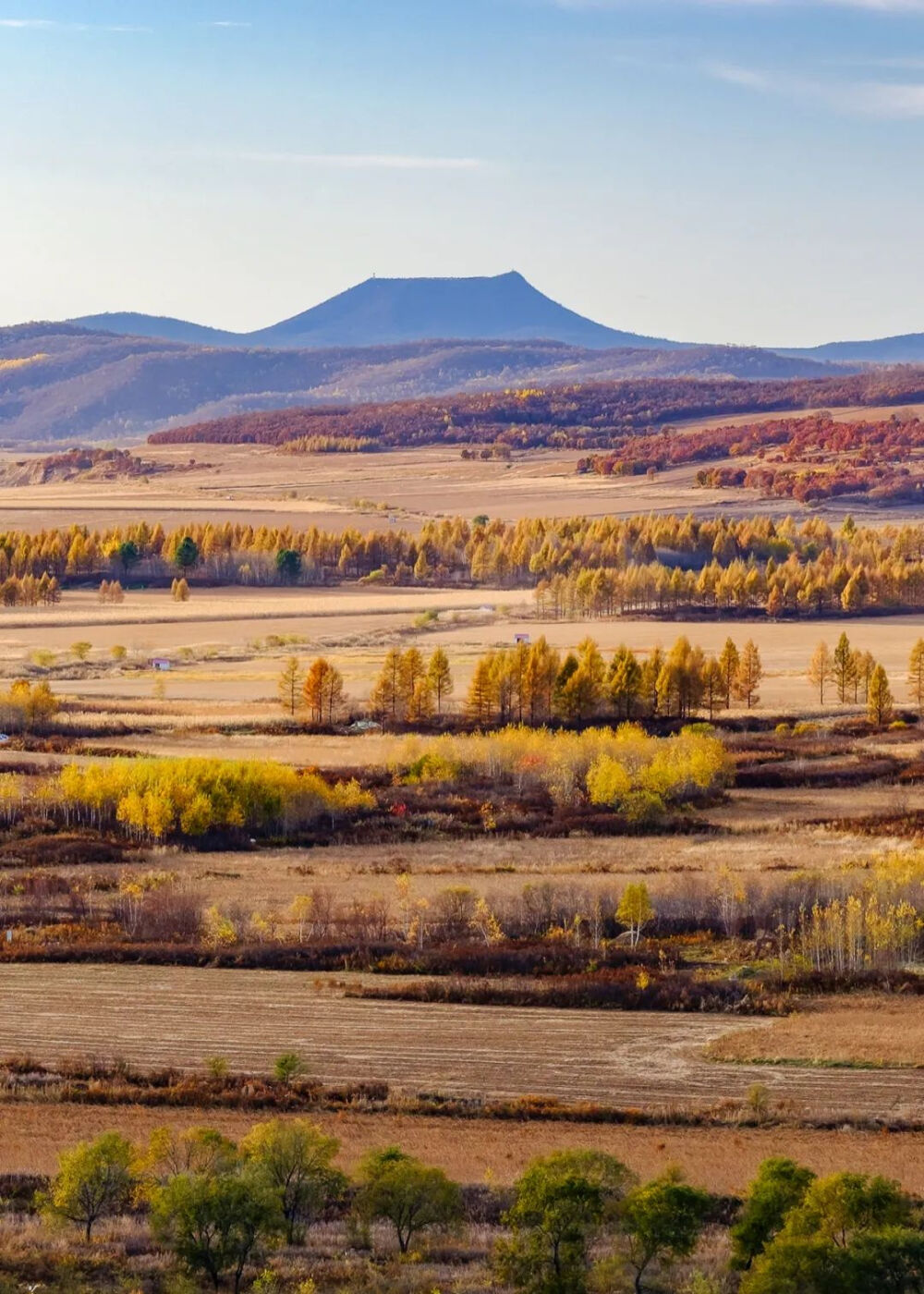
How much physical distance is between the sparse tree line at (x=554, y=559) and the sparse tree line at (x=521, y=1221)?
8752 centimetres

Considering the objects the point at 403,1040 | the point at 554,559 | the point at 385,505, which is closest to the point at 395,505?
the point at 385,505

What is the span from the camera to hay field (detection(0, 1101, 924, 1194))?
84.1 ft

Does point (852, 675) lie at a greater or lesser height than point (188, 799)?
greater

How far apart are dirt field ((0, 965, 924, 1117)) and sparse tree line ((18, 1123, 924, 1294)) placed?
17.6 feet

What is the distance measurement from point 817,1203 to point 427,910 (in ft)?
67.1

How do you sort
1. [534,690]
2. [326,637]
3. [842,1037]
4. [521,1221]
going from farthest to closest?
[326,637] < [534,690] < [842,1037] < [521,1221]

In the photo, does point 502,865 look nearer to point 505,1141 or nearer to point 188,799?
point 188,799

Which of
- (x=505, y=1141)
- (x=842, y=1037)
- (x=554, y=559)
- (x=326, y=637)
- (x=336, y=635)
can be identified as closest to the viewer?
(x=505, y=1141)

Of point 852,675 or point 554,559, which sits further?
point 554,559

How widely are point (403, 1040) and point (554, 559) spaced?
98445 millimetres

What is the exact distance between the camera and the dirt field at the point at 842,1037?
31.2 m

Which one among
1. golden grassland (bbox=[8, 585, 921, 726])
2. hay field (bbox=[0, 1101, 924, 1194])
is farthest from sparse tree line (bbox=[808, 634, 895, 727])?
hay field (bbox=[0, 1101, 924, 1194])

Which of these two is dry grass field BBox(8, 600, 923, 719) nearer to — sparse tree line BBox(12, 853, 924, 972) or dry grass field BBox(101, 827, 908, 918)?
dry grass field BBox(101, 827, 908, 918)

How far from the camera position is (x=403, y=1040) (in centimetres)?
3212
